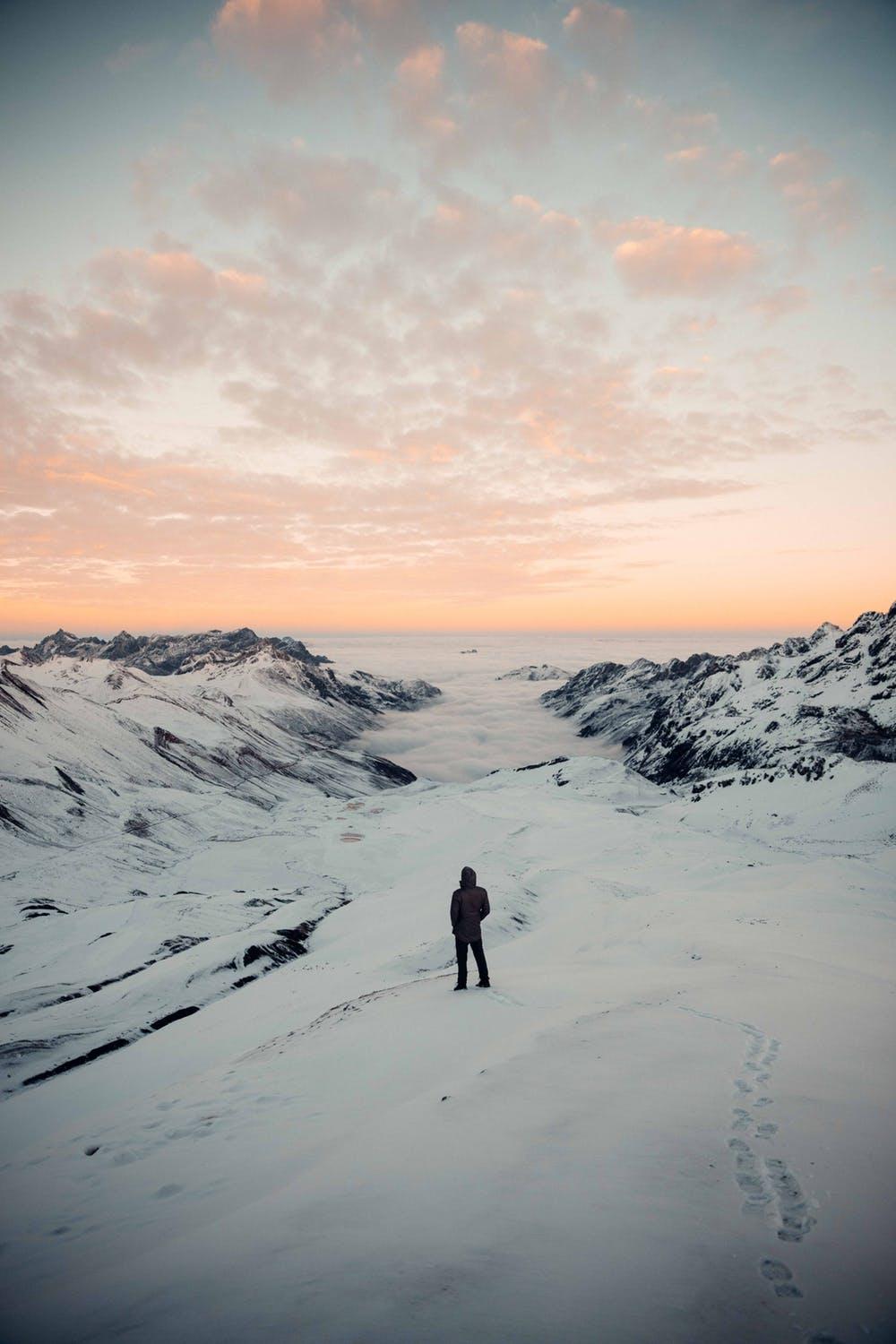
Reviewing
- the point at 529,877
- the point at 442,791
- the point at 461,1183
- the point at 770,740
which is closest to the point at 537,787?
the point at 442,791

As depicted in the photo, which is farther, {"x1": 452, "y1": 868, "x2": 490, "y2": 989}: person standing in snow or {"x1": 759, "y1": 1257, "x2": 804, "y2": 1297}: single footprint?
{"x1": 452, "y1": 868, "x2": 490, "y2": 989}: person standing in snow

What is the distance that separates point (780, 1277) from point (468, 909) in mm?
9347

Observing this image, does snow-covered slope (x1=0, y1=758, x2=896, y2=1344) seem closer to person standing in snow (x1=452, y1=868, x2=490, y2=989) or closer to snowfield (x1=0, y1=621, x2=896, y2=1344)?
snowfield (x1=0, y1=621, x2=896, y2=1344)

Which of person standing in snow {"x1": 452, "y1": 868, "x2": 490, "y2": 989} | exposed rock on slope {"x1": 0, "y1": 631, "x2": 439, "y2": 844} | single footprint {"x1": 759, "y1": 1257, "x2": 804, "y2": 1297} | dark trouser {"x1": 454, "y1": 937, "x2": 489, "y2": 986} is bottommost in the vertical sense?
Answer: exposed rock on slope {"x1": 0, "y1": 631, "x2": 439, "y2": 844}

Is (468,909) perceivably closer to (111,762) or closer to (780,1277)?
(780,1277)

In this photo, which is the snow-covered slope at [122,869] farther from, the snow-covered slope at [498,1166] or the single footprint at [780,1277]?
Result: the single footprint at [780,1277]

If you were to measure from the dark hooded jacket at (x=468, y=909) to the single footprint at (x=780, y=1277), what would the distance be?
888cm

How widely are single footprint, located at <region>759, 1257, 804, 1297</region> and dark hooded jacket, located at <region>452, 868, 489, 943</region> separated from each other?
888cm

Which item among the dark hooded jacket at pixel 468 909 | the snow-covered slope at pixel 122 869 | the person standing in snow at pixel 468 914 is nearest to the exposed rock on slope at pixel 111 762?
the snow-covered slope at pixel 122 869

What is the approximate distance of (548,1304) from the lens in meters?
4.38

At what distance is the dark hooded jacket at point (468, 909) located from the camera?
13.5m

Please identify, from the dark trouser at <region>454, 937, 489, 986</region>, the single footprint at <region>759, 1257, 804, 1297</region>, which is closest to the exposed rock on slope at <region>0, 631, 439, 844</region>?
the dark trouser at <region>454, 937, 489, 986</region>

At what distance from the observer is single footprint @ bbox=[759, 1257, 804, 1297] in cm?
438

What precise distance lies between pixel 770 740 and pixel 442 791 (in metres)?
101
